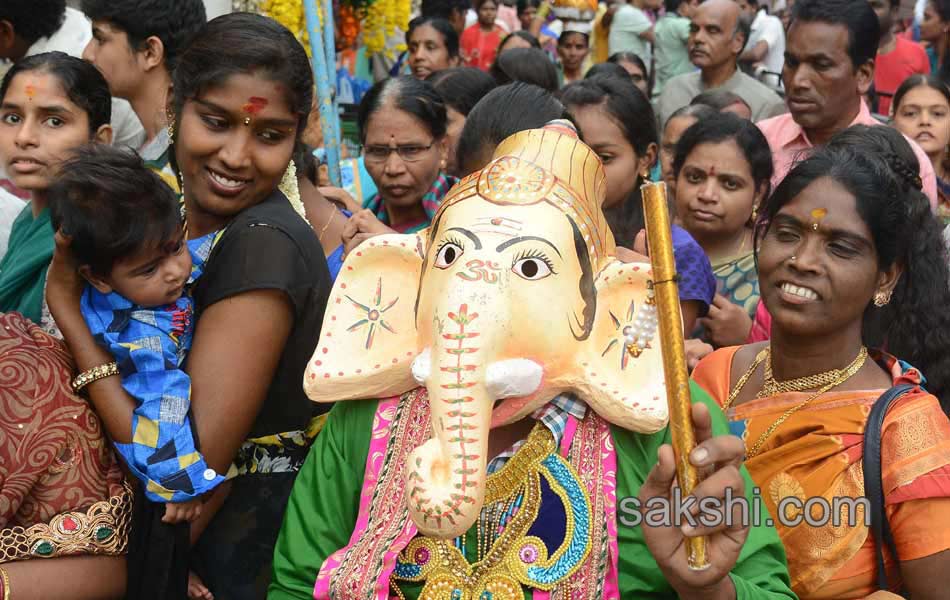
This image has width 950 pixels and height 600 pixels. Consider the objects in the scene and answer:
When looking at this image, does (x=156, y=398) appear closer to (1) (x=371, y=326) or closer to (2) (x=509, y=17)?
(1) (x=371, y=326)

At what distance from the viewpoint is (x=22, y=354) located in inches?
95.9

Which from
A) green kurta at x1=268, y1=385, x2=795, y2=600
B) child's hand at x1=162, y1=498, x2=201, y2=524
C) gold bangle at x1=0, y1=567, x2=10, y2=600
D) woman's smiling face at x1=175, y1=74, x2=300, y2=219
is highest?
woman's smiling face at x1=175, y1=74, x2=300, y2=219

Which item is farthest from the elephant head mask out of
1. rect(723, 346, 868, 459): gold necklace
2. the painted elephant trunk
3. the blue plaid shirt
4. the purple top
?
the purple top

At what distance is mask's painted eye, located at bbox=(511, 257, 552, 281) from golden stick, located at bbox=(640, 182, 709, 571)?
0.37 m

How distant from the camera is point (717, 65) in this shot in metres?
6.86

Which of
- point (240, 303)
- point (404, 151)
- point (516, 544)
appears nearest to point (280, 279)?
point (240, 303)

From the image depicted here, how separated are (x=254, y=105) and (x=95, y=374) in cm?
71

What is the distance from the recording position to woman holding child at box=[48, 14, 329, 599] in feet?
7.91

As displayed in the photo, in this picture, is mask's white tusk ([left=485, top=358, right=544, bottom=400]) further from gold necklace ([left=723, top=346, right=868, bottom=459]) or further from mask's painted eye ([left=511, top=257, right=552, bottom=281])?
gold necklace ([left=723, top=346, right=868, bottom=459])

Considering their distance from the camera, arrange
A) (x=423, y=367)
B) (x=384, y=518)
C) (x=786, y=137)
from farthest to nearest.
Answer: (x=786, y=137)
(x=384, y=518)
(x=423, y=367)

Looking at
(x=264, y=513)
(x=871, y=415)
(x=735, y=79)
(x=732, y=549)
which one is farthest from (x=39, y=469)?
(x=735, y=79)

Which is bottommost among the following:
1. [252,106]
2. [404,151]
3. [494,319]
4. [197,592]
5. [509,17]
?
[509,17]

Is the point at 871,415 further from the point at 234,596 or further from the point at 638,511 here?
the point at 234,596

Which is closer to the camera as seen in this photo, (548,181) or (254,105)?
(548,181)
